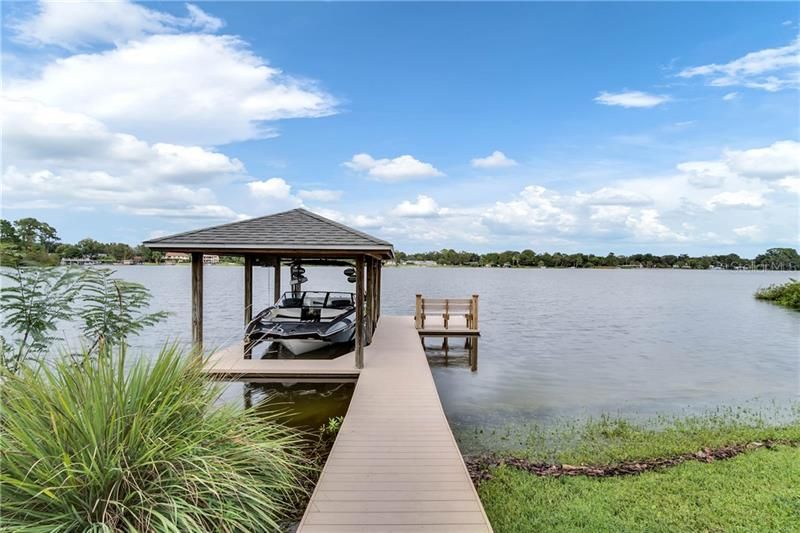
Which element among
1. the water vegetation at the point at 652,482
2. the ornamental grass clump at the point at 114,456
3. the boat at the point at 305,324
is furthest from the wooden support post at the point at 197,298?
the water vegetation at the point at 652,482

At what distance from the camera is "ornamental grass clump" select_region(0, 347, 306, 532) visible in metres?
2.45

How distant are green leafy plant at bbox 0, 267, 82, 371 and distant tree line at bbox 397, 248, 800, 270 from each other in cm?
7945

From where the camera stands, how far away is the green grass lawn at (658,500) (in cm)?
376

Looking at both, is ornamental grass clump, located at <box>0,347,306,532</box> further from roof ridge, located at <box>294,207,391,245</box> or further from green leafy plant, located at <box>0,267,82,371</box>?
roof ridge, located at <box>294,207,391,245</box>

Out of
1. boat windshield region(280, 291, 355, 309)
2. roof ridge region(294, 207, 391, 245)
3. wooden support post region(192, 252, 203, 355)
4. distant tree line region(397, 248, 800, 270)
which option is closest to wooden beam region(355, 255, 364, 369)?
roof ridge region(294, 207, 391, 245)

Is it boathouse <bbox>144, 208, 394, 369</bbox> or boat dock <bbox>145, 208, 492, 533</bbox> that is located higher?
boathouse <bbox>144, 208, 394, 369</bbox>

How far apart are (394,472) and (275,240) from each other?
4.84 meters

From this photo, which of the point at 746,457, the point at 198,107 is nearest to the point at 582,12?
the point at 198,107

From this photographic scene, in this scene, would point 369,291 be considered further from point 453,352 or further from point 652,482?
point 652,482

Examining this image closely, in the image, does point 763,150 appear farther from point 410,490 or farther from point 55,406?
point 55,406

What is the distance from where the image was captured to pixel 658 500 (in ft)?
13.8

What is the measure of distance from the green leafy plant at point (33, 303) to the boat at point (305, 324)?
13.3 ft

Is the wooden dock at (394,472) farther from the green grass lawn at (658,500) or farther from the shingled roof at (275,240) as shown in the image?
the shingled roof at (275,240)

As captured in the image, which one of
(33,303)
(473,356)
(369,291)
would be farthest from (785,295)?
(33,303)
